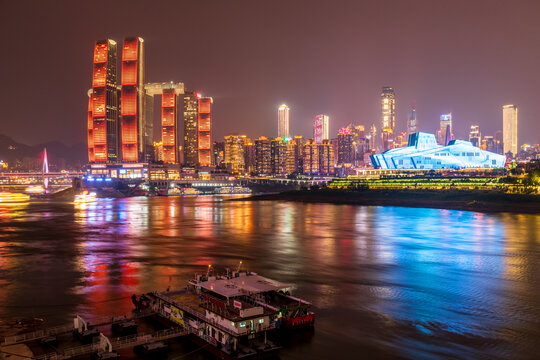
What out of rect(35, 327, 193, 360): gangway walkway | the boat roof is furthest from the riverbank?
rect(35, 327, 193, 360): gangway walkway

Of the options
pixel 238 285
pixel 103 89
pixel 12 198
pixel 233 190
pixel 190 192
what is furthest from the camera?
pixel 103 89

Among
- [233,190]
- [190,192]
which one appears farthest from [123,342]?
[233,190]

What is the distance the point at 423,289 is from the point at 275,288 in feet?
32.3

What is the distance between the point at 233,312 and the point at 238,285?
99.9 inches

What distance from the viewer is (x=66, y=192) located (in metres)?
143

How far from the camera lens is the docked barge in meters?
15.8

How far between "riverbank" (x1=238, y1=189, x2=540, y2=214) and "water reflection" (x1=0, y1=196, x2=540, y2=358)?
21197 mm

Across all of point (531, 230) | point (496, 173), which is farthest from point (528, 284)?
point (496, 173)

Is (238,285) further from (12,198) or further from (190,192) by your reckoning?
(190,192)

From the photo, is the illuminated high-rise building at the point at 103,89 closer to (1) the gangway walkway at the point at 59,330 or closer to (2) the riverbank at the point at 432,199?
(2) the riverbank at the point at 432,199

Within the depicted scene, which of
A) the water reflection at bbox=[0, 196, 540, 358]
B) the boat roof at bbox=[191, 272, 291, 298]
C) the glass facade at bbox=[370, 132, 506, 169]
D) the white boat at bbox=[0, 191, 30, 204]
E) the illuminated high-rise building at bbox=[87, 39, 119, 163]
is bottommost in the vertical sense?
the water reflection at bbox=[0, 196, 540, 358]

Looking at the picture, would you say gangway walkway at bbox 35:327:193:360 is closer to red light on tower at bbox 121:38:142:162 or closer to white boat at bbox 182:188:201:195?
white boat at bbox 182:188:201:195

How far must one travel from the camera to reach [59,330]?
17297 mm

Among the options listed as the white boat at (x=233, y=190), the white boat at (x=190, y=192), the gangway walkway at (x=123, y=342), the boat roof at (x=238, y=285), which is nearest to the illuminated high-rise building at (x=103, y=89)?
the white boat at (x=190, y=192)
